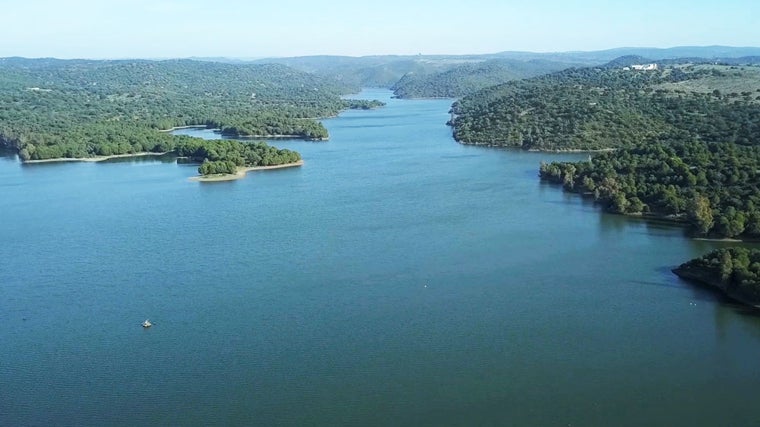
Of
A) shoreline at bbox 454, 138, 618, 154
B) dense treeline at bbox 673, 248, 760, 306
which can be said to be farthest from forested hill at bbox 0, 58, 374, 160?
dense treeline at bbox 673, 248, 760, 306

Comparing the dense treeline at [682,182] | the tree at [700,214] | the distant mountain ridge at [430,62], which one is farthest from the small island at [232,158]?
the distant mountain ridge at [430,62]

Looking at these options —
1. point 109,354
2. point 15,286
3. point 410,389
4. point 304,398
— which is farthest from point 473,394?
point 15,286

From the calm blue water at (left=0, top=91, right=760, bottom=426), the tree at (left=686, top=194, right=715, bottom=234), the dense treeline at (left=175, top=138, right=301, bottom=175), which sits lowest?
the calm blue water at (left=0, top=91, right=760, bottom=426)

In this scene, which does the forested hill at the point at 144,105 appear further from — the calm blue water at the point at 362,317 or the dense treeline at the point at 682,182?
the dense treeline at the point at 682,182

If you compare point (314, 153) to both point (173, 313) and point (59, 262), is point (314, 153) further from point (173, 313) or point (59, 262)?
point (173, 313)

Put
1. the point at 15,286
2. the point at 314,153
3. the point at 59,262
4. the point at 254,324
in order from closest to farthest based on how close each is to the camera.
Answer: the point at 254,324, the point at 15,286, the point at 59,262, the point at 314,153

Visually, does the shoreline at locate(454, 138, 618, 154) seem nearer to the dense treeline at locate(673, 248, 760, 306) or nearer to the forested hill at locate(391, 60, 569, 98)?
the dense treeline at locate(673, 248, 760, 306)
